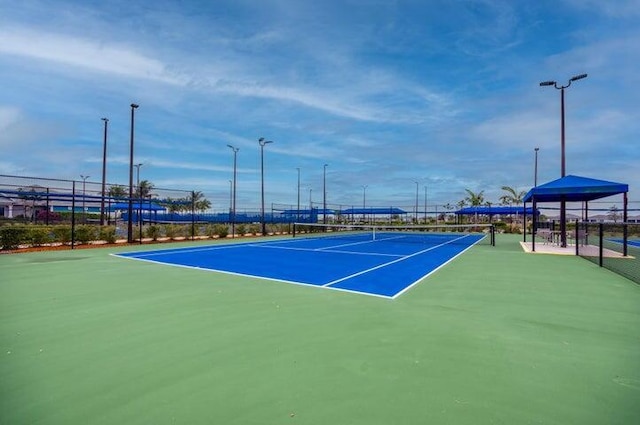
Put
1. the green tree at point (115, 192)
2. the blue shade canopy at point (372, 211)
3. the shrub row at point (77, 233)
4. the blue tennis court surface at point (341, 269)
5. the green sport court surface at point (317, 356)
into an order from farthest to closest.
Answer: the blue shade canopy at point (372, 211), the green tree at point (115, 192), the shrub row at point (77, 233), the blue tennis court surface at point (341, 269), the green sport court surface at point (317, 356)

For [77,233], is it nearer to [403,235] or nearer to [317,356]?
[317,356]

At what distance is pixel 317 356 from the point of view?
3834 mm

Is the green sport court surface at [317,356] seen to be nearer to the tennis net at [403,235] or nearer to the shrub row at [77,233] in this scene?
the tennis net at [403,235]

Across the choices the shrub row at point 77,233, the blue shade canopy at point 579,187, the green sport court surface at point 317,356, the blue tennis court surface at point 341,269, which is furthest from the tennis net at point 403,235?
the green sport court surface at point 317,356

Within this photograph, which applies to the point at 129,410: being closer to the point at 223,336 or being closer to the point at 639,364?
the point at 223,336

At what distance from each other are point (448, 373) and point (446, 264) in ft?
26.7

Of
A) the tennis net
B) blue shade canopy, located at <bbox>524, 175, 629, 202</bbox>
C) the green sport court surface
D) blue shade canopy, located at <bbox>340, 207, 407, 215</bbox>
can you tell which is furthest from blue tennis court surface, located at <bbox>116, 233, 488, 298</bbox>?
blue shade canopy, located at <bbox>340, 207, 407, 215</bbox>

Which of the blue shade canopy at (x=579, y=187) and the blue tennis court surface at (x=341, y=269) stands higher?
the blue shade canopy at (x=579, y=187)

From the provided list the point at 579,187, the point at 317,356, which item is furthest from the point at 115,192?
the point at 317,356

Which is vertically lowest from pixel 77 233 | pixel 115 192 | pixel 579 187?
pixel 77 233

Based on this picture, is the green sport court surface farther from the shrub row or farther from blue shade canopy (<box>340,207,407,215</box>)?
blue shade canopy (<box>340,207,407,215</box>)

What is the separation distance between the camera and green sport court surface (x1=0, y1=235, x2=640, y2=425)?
2.80 meters

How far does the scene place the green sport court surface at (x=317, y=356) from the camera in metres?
2.80

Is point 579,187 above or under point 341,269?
above
